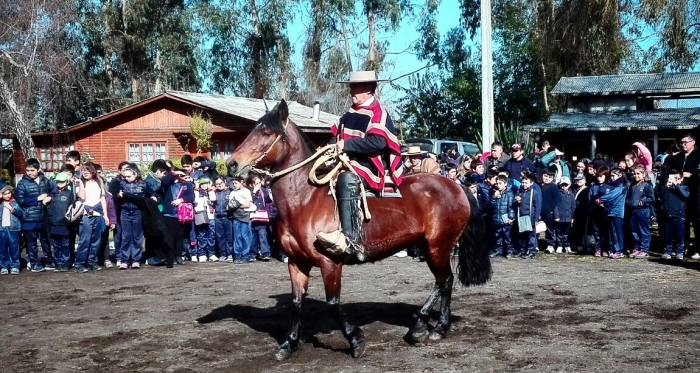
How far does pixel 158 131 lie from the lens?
32.4 metres

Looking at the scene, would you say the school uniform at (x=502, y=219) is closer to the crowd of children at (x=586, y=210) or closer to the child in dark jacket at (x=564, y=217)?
the crowd of children at (x=586, y=210)

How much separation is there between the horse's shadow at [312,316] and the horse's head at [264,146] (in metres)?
1.79

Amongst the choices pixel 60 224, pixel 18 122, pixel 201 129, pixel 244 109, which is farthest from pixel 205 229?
pixel 18 122

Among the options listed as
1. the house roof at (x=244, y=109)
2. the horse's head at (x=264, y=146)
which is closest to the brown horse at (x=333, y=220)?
the horse's head at (x=264, y=146)

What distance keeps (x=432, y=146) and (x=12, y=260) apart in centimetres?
1925

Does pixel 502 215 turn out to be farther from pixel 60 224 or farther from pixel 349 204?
pixel 60 224

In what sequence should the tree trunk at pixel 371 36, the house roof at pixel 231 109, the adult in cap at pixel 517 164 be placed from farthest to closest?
the tree trunk at pixel 371 36 → the house roof at pixel 231 109 → the adult in cap at pixel 517 164

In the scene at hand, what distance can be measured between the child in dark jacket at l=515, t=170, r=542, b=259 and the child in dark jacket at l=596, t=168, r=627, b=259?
116cm

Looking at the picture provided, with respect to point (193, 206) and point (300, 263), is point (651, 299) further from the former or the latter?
point (193, 206)

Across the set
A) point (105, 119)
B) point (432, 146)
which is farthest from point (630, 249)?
point (105, 119)

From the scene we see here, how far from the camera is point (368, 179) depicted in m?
6.71

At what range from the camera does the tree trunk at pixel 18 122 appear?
105 ft

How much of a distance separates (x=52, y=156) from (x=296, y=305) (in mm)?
31275

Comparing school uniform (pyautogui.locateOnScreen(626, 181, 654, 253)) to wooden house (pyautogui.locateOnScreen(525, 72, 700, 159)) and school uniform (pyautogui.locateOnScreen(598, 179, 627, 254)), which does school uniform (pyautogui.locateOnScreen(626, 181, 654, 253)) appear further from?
wooden house (pyautogui.locateOnScreen(525, 72, 700, 159))
